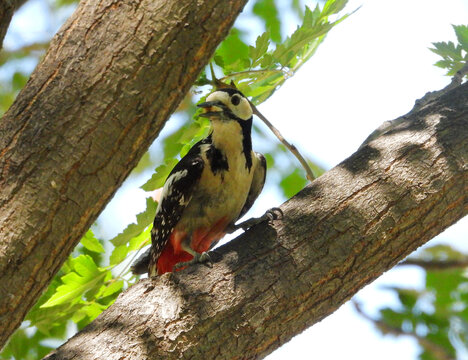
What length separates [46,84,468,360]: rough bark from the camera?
8.67 feet

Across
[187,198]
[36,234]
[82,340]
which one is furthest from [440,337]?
[36,234]

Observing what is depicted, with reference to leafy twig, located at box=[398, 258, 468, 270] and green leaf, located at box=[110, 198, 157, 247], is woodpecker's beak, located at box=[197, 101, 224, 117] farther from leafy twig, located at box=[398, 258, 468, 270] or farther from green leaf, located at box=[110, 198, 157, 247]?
leafy twig, located at box=[398, 258, 468, 270]

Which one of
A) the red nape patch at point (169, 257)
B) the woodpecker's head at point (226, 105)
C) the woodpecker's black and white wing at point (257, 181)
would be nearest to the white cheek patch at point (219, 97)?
the woodpecker's head at point (226, 105)

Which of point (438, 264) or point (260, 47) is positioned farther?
point (438, 264)

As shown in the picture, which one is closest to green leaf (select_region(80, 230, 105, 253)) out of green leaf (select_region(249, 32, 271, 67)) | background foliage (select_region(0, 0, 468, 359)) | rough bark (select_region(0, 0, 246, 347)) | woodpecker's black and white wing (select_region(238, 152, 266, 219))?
background foliage (select_region(0, 0, 468, 359))

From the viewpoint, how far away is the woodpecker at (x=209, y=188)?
4008 millimetres

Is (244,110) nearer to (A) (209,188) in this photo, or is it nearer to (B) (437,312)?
(A) (209,188)

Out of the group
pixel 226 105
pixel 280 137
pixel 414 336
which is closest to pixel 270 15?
pixel 226 105

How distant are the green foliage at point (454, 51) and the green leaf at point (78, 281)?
2382 millimetres

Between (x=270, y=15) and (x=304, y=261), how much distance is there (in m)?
2.22

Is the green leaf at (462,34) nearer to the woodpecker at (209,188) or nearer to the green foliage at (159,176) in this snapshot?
the green foliage at (159,176)

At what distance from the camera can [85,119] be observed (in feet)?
8.30

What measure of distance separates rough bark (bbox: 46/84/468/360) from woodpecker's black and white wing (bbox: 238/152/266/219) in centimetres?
122

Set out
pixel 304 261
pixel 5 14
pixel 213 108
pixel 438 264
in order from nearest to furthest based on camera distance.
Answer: pixel 304 261 < pixel 5 14 < pixel 213 108 < pixel 438 264
